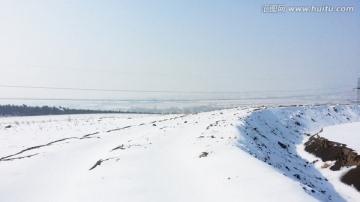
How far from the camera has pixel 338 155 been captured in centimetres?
2758

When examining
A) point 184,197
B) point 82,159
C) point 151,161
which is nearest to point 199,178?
point 184,197

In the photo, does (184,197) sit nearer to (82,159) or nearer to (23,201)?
(23,201)

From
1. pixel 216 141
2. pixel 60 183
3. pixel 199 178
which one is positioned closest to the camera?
pixel 199 178

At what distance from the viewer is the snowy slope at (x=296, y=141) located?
20453mm

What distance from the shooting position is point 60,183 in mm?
20016

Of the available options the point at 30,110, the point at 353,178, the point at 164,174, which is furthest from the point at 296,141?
the point at 30,110

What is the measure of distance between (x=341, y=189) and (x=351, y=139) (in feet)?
40.9

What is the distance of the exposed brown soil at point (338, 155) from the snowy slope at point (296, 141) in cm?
63

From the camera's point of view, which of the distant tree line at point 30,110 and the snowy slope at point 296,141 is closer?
the snowy slope at point 296,141

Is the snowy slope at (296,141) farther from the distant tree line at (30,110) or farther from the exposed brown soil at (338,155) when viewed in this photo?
the distant tree line at (30,110)

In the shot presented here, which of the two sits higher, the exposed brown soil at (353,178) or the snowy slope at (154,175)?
the snowy slope at (154,175)

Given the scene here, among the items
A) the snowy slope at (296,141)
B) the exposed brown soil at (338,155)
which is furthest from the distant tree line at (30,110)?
the exposed brown soil at (338,155)

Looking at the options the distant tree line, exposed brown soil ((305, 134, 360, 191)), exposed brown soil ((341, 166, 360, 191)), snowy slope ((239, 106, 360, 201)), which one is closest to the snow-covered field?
snowy slope ((239, 106, 360, 201))

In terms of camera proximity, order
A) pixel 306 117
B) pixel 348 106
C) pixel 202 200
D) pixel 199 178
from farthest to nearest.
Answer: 1. pixel 348 106
2. pixel 306 117
3. pixel 199 178
4. pixel 202 200
